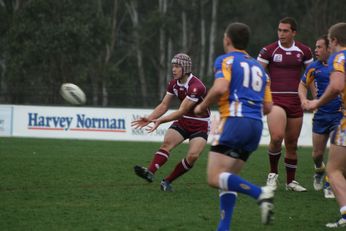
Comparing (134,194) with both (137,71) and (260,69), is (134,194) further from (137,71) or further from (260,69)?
(137,71)

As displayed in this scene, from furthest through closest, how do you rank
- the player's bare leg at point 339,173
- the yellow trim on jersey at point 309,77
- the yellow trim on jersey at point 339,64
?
the yellow trim on jersey at point 309,77 → the player's bare leg at point 339,173 → the yellow trim on jersey at point 339,64

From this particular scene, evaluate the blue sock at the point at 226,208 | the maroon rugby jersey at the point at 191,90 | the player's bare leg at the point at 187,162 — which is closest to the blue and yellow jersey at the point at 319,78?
the maroon rugby jersey at the point at 191,90

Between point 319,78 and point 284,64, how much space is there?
0.57 metres

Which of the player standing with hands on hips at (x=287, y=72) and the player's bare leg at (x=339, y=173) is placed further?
the player standing with hands on hips at (x=287, y=72)

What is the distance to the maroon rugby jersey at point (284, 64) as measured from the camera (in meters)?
10.4

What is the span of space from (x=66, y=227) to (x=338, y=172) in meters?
2.96

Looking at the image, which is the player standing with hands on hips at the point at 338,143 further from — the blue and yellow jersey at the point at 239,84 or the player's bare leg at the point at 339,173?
the blue and yellow jersey at the point at 239,84

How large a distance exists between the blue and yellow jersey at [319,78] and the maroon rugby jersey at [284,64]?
24 centimetres

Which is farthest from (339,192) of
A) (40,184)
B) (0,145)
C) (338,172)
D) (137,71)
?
(137,71)

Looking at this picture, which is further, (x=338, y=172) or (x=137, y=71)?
(x=137, y=71)

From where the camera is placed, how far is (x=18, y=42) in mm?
36625

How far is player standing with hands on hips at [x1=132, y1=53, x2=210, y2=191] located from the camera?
10.2 metres

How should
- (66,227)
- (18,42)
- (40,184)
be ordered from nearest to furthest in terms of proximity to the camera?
(66,227), (40,184), (18,42)

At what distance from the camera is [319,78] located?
34.0 feet
